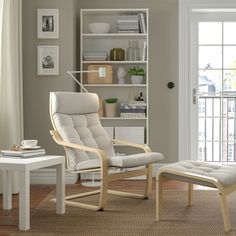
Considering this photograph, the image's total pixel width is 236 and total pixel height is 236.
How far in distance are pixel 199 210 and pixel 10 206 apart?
1.54 m

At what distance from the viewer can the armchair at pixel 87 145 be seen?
3762 millimetres

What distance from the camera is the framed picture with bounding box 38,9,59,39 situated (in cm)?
527

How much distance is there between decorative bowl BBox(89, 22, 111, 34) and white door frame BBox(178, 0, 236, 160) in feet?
2.91

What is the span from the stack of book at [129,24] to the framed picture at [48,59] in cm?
80

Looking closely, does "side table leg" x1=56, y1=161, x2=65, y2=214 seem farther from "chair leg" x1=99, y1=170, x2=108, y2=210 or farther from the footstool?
the footstool

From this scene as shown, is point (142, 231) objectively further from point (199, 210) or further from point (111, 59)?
point (111, 59)

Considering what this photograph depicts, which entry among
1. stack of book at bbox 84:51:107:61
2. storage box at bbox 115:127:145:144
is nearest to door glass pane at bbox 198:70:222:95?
storage box at bbox 115:127:145:144

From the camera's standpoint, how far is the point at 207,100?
584 centimetres

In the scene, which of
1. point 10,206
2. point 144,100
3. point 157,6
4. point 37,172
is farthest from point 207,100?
point 10,206

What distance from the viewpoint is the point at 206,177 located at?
317 cm

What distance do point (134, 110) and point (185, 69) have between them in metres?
0.82

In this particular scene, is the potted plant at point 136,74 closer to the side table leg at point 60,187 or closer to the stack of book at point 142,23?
the stack of book at point 142,23

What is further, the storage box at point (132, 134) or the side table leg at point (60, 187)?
the storage box at point (132, 134)

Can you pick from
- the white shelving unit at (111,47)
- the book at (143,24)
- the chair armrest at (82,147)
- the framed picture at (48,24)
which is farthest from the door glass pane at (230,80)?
the chair armrest at (82,147)
